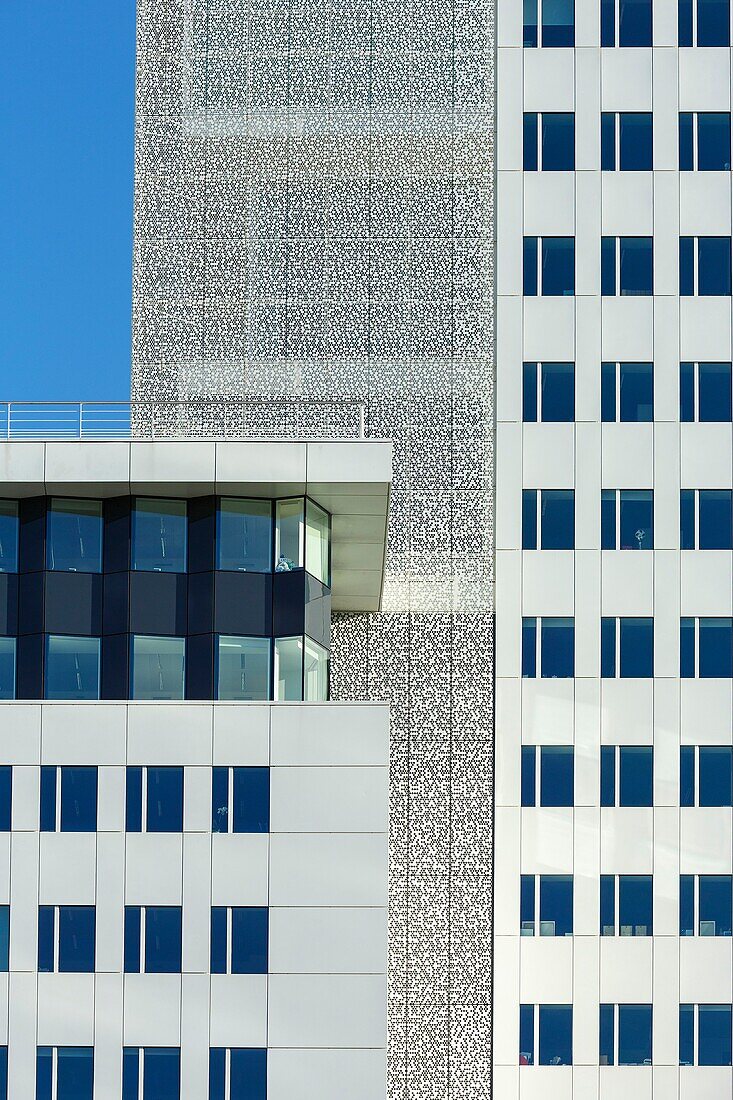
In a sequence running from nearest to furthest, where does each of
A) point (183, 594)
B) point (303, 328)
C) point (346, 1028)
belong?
1. point (346, 1028)
2. point (183, 594)
3. point (303, 328)

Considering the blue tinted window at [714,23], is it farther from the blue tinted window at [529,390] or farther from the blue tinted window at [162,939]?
the blue tinted window at [162,939]

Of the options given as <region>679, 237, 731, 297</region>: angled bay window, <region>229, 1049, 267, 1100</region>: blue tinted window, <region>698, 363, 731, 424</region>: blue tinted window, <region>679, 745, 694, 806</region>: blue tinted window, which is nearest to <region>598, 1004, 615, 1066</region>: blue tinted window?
<region>679, 745, 694, 806</region>: blue tinted window

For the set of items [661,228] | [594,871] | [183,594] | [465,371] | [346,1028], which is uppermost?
[661,228]

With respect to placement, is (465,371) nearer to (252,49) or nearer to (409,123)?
(409,123)

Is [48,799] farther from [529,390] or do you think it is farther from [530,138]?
[530,138]

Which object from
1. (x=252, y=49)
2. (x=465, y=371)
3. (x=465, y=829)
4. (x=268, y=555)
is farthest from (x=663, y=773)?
(x=252, y=49)

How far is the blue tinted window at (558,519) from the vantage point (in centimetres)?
3922

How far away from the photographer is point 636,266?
132 ft

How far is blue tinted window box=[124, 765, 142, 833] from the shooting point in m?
27.0

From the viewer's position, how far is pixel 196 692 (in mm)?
27703

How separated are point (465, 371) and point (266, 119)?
993cm

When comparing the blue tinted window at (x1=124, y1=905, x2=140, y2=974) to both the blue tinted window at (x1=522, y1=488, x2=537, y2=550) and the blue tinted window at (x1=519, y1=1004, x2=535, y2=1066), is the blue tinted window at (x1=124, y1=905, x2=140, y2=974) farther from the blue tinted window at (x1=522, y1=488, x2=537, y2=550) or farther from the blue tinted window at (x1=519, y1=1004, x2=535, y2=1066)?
the blue tinted window at (x1=522, y1=488, x2=537, y2=550)

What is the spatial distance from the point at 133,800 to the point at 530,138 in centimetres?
2413

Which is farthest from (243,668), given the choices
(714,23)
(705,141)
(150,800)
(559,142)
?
(714,23)
